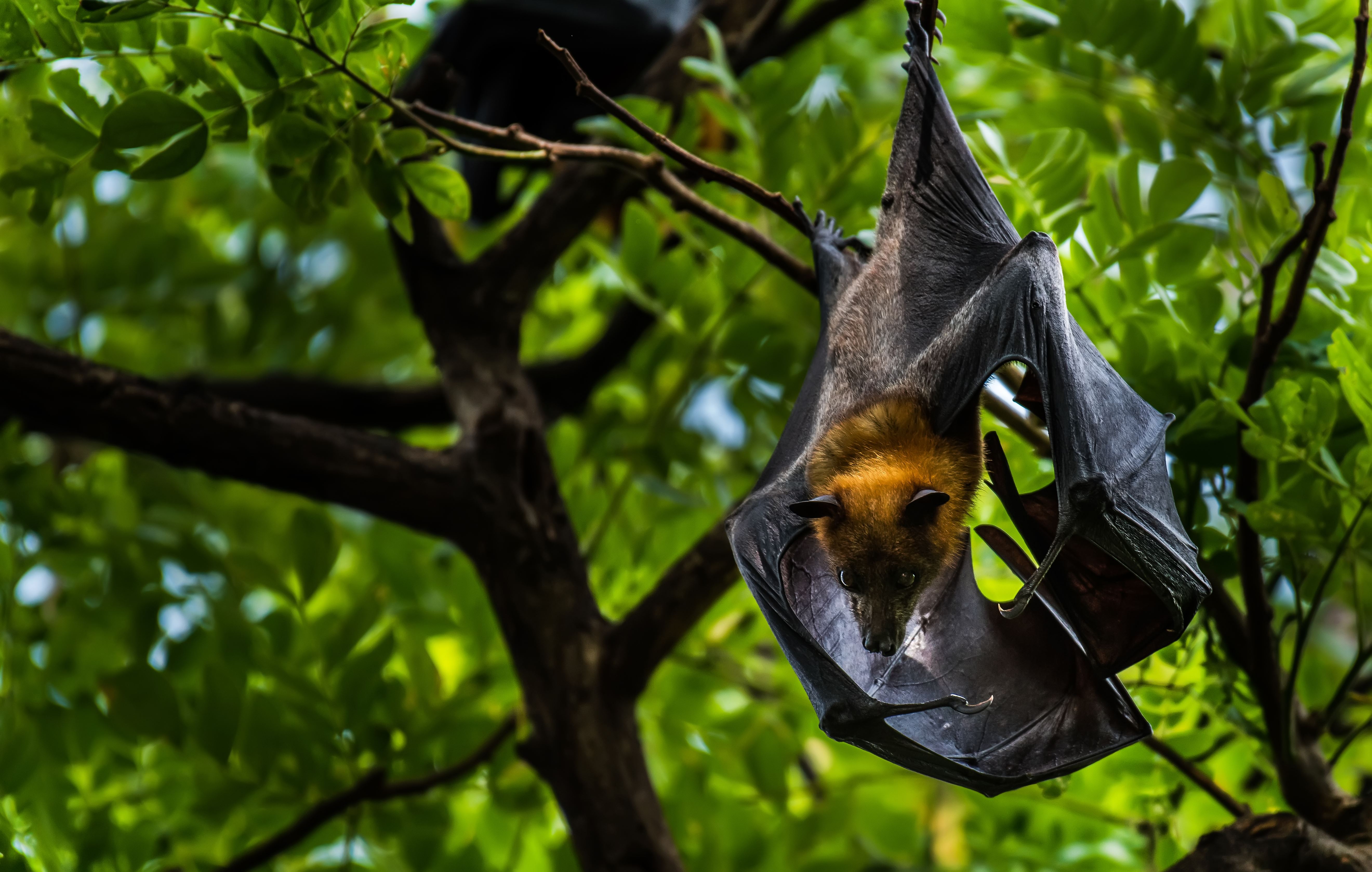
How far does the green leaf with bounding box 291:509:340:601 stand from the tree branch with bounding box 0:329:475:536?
199 mm

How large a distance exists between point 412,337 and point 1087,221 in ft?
10.9

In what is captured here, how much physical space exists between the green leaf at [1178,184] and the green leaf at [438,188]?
1.49m

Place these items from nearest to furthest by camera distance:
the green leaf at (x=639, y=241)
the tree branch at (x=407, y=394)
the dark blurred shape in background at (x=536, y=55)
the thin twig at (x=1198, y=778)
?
the thin twig at (x=1198, y=778), the green leaf at (x=639, y=241), the tree branch at (x=407, y=394), the dark blurred shape in background at (x=536, y=55)

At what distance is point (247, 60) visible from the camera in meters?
2.07

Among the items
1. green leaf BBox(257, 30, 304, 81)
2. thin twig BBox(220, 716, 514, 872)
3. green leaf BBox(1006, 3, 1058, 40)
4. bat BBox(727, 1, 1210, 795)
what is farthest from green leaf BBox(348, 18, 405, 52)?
thin twig BBox(220, 716, 514, 872)

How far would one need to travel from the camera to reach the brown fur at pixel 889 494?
7.48 feet

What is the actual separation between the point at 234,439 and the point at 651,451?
1268mm

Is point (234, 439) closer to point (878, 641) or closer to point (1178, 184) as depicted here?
point (878, 641)

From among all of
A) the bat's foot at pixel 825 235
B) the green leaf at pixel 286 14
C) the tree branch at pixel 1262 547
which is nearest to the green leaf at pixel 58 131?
the green leaf at pixel 286 14

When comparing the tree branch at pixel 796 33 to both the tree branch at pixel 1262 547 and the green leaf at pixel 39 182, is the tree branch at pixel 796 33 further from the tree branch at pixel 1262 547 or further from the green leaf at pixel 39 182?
the green leaf at pixel 39 182

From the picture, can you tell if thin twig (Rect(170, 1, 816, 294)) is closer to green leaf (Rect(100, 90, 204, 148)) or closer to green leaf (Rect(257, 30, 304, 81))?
green leaf (Rect(257, 30, 304, 81))

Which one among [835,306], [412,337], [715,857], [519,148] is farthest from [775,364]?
[412,337]

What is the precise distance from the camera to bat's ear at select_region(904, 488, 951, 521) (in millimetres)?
2168

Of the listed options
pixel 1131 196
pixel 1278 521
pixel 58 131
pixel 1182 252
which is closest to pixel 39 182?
pixel 58 131
